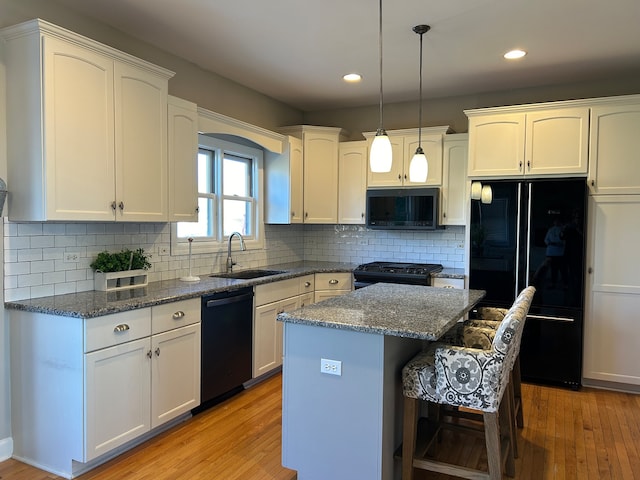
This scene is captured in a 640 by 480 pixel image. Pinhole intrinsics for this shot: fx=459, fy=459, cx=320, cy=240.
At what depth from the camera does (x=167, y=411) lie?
2902 millimetres

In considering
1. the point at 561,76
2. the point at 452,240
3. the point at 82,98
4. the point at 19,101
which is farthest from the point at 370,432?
the point at 561,76

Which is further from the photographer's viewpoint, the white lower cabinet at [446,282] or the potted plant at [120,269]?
the white lower cabinet at [446,282]

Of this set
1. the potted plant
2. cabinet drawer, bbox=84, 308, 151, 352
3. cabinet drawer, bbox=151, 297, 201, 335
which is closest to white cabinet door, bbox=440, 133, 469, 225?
cabinet drawer, bbox=151, 297, 201, 335

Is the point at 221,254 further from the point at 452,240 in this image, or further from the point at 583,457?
Answer: the point at 583,457

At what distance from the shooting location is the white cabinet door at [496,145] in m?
3.99

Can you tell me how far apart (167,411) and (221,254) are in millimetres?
1634

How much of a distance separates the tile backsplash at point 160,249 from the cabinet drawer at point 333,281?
0.64m

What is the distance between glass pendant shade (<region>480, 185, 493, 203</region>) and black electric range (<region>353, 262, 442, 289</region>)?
32.1 inches

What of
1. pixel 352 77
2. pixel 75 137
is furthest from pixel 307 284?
pixel 75 137

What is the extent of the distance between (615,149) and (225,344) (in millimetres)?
3455

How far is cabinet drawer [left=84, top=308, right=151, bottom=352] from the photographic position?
2.37 meters

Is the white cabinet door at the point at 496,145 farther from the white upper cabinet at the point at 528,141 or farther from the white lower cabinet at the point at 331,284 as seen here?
the white lower cabinet at the point at 331,284

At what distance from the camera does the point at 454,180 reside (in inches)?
178

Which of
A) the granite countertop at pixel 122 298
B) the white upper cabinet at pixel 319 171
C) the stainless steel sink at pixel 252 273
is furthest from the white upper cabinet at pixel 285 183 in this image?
the granite countertop at pixel 122 298
